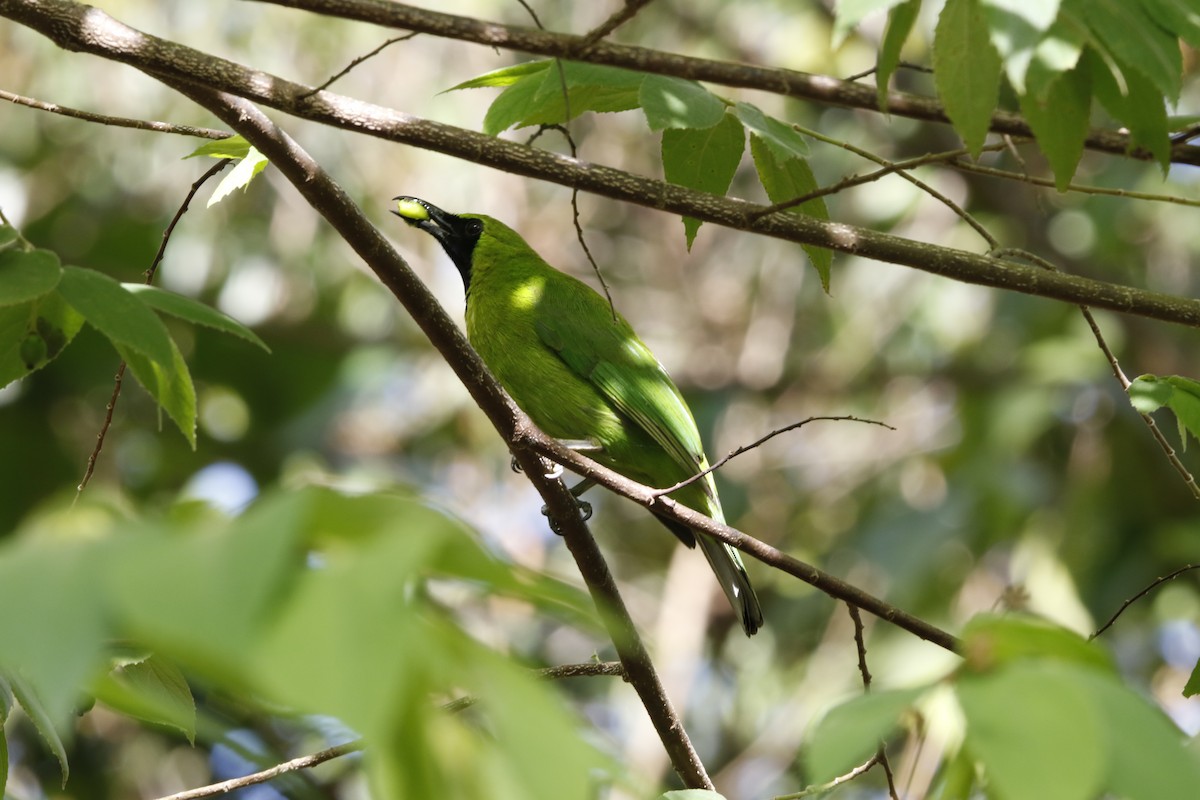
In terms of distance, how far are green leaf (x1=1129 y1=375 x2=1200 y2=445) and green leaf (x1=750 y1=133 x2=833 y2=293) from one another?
590 millimetres

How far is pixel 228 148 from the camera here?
2.56 m

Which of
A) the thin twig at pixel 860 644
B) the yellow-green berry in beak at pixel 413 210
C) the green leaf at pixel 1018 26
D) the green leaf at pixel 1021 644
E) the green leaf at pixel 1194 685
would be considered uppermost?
the green leaf at pixel 1018 26

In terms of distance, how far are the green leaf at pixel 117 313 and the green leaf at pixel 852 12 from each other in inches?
34.1

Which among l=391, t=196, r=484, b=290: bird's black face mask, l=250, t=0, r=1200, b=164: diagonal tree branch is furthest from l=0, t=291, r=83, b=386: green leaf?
l=391, t=196, r=484, b=290: bird's black face mask

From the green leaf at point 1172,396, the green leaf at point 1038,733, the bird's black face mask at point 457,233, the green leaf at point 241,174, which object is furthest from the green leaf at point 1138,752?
the bird's black face mask at point 457,233

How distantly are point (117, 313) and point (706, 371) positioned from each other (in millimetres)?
7623

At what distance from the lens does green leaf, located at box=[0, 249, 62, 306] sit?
1.50 metres

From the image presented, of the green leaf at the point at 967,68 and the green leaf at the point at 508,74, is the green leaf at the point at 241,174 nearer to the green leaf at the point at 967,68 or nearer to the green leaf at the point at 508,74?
the green leaf at the point at 508,74

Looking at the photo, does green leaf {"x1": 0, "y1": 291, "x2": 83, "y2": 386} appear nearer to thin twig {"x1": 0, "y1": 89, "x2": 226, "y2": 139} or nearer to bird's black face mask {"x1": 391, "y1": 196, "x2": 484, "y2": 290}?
thin twig {"x1": 0, "y1": 89, "x2": 226, "y2": 139}

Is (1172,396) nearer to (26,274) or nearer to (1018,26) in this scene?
(1018,26)

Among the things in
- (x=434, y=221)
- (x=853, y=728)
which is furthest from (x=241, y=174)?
(x=434, y=221)

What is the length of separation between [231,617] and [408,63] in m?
8.33

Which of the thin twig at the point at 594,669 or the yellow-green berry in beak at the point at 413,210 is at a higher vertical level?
the yellow-green berry in beak at the point at 413,210

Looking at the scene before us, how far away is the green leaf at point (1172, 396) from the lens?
6.81ft
